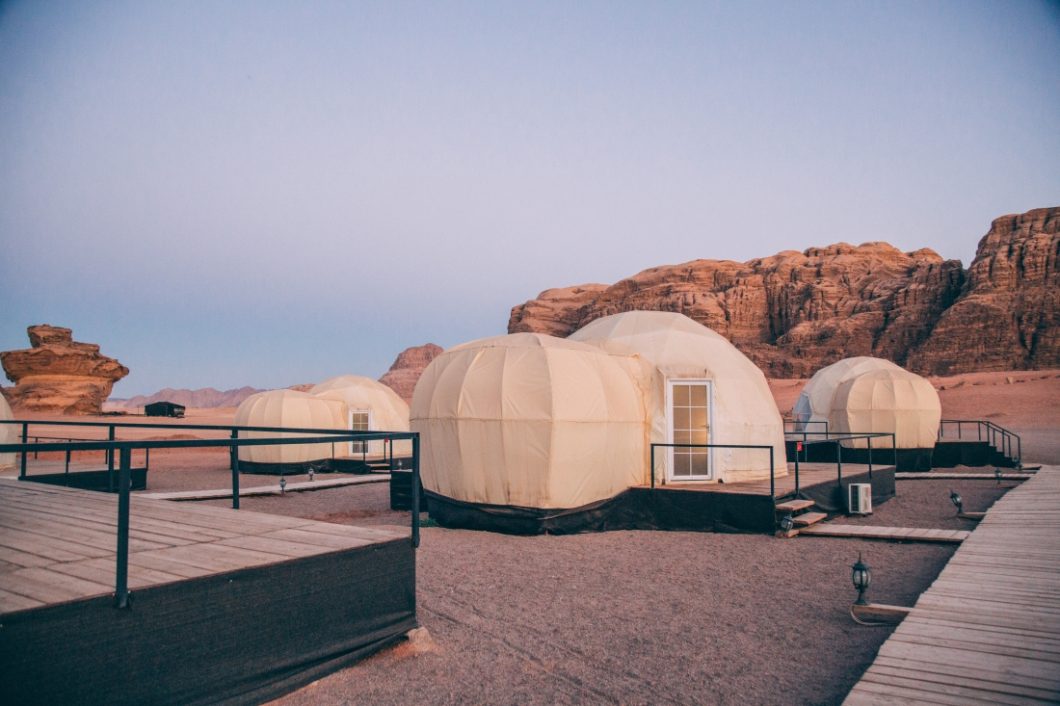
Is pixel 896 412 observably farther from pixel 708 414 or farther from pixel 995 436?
pixel 708 414

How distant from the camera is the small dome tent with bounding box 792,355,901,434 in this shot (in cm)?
2911

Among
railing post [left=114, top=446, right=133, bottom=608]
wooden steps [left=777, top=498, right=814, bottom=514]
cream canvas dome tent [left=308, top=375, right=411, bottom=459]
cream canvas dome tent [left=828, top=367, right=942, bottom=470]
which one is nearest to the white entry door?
wooden steps [left=777, top=498, right=814, bottom=514]

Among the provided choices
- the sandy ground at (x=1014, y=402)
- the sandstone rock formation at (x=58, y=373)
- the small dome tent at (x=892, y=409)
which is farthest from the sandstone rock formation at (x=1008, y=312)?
the sandstone rock formation at (x=58, y=373)

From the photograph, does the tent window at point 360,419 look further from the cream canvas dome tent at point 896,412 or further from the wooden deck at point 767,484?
the cream canvas dome tent at point 896,412

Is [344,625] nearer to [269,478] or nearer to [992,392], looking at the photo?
[269,478]

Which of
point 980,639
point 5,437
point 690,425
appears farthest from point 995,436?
point 5,437

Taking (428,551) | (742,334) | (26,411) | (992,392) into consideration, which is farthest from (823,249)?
(428,551)

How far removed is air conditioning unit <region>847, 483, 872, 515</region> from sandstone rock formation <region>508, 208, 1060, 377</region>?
65.4 metres

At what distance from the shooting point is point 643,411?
1290cm

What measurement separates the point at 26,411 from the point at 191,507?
52.5 meters

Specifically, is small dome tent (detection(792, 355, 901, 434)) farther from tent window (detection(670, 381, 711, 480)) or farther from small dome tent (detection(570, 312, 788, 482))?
tent window (detection(670, 381, 711, 480))

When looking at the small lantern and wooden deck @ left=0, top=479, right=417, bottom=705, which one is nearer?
wooden deck @ left=0, top=479, right=417, bottom=705

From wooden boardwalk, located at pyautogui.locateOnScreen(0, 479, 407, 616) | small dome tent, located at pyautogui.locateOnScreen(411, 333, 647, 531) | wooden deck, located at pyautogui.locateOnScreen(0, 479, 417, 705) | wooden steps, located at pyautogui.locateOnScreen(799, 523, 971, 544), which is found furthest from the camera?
small dome tent, located at pyautogui.locateOnScreen(411, 333, 647, 531)

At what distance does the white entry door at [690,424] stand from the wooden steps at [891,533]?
2361 millimetres
